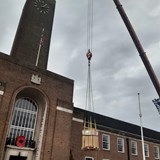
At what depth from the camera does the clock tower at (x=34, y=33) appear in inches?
1321

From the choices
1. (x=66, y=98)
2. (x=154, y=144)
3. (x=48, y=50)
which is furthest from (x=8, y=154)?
(x=154, y=144)

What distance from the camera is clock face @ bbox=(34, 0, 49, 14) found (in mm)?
39375

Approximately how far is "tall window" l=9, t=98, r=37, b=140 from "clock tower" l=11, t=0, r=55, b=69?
921 centimetres

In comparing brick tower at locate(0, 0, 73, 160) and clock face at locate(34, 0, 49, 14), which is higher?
clock face at locate(34, 0, 49, 14)

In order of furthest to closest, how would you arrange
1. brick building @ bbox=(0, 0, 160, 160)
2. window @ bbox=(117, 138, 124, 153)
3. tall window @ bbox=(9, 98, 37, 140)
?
window @ bbox=(117, 138, 124, 153), tall window @ bbox=(9, 98, 37, 140), brick building @ bbox=(0, 0, 160, 160)

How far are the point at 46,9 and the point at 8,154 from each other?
27845mm

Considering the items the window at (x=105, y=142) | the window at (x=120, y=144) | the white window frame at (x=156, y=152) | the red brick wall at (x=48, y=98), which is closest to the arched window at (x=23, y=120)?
the red brick wall at (x=48, y=98)

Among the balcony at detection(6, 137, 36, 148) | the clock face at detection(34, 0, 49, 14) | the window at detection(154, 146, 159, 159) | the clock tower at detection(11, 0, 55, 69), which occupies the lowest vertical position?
the balcony at detection(6, 137, 36, 148)

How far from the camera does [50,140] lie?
2319cm

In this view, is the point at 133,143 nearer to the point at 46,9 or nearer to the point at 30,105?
the point at 30,105

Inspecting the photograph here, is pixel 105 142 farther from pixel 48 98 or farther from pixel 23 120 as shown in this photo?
pixel 23 120

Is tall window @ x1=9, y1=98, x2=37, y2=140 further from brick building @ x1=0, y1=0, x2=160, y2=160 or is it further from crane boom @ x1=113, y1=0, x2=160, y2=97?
crane boom @ x1=113, y1=0, x2=160, y2=97

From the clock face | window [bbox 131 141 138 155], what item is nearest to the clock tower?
the clock face

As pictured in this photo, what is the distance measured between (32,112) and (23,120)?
1.41 m
